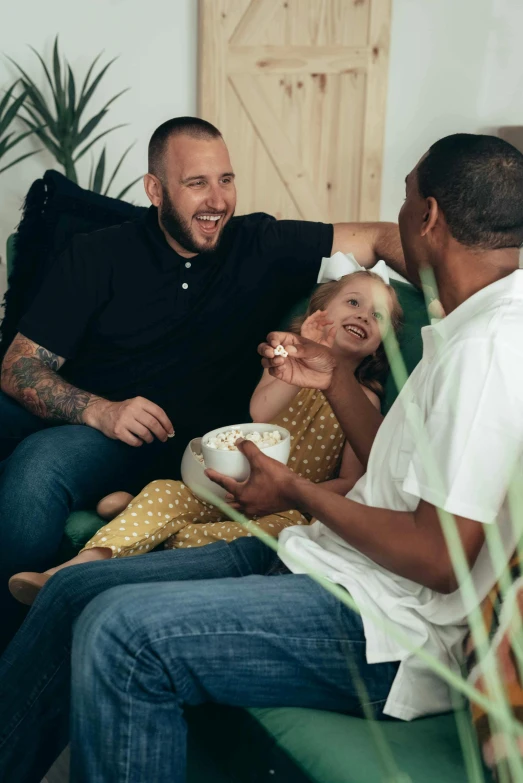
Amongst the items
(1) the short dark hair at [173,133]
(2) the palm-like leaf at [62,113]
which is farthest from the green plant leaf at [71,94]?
(1) the short dark hair at [173,133]

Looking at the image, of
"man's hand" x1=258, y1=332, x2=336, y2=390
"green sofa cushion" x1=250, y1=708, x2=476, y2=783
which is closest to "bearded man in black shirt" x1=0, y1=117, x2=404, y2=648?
"man's hand" x1=258, y1=332, x2=336, y2=390

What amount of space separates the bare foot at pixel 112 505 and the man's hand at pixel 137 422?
131 millimetres

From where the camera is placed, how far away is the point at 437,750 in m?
1.16

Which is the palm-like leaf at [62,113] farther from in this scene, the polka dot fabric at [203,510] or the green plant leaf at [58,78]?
the polka dot fabric at [203,510]

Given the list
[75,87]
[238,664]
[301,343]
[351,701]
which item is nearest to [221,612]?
[238,664]

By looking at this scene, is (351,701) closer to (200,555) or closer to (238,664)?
(238,664)

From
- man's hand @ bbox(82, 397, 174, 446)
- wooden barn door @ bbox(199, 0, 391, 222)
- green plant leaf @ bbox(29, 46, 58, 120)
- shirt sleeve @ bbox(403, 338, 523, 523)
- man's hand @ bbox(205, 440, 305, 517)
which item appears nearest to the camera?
shirt sleeve @ bbox(403, 338, 523, 523)

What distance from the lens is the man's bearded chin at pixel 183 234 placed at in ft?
7.34

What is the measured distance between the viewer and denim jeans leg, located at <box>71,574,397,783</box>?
3.81 ft

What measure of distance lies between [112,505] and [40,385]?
41cm

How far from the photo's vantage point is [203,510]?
6.22ft

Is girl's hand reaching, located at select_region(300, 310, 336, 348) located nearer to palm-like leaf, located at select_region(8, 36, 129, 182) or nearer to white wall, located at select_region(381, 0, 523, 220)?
palm-like leaf, located at select_region(8, 36, 129, 182)

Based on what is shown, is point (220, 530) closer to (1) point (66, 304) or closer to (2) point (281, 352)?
(2) point (281, 352)

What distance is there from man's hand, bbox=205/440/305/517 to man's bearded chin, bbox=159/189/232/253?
3.13 feet
